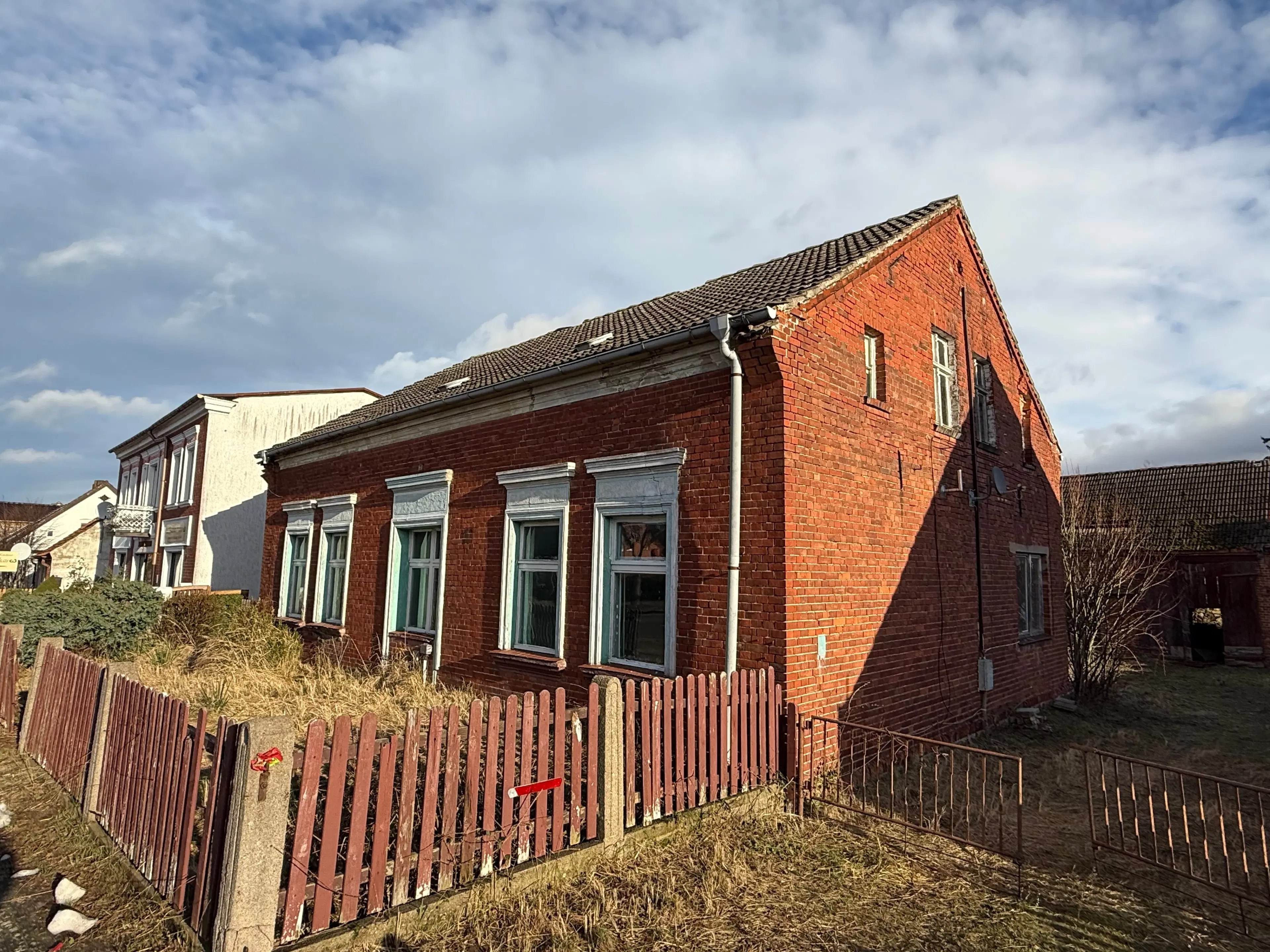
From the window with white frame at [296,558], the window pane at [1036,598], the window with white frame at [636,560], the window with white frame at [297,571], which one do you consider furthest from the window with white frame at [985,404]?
the window with white frame at [297,571]

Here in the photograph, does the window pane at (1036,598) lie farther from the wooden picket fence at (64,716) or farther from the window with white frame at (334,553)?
the wooden picket fence at (64,716)

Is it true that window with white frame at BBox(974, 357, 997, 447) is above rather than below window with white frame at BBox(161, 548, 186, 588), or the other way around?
above

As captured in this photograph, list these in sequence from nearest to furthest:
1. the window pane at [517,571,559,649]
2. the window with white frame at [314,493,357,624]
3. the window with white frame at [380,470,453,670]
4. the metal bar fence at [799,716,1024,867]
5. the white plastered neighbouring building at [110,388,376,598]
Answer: the metal bar fence at [799,716,1024,867]
the window pane at [517,571,559,649]
the window with white frame at [380,470,453,670]
the window with white frame at [314,493,357,624]
the white plastered neighbouring building at [110,388,376,598]

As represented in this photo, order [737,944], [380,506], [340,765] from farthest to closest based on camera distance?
[380,506]
[737,944]
[340,765]

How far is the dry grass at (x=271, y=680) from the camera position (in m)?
8.13

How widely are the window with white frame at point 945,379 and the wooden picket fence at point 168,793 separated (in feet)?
28.5

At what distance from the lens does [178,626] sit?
44.9 ft

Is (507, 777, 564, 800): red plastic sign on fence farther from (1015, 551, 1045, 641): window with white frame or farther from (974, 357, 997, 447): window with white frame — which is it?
(1015, 551, 1045, 641): window with white frame

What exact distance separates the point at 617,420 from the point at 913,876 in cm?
515

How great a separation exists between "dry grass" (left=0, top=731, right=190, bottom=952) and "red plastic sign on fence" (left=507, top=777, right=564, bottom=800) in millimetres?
1851

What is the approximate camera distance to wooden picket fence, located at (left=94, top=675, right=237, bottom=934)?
3.78 metres

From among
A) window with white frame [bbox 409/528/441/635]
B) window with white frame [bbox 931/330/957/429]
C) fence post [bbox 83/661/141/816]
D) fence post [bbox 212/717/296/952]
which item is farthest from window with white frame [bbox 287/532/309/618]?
window with white frame [bbox 931/330/957/429]

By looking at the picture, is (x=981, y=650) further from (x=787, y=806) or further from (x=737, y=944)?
(x=737, y=944)

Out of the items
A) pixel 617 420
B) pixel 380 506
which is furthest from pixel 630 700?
pixel 380 506
